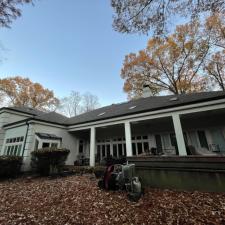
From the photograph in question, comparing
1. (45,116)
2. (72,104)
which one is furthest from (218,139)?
(72,104)

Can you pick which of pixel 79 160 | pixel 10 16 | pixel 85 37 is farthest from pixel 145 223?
pixel 85 37

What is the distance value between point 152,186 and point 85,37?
10150mm

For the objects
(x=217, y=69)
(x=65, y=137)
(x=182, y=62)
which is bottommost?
(x=65, y=137)

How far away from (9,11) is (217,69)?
21.8 metres

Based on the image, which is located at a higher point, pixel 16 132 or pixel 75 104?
pixel 75 104

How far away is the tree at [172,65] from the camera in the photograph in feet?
Result: 53.4

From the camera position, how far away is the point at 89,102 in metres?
32.5

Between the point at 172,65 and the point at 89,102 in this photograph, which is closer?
the point at 172,65

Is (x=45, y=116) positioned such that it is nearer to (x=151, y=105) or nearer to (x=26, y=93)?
(x=151, y=105)

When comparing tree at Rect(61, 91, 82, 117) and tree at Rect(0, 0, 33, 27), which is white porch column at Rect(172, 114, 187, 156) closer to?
tree at Rect(0, 0, 33, 27)

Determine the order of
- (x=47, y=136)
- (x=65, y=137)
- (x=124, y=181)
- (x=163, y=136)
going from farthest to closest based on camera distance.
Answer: (x=65, y=137) < (x=163, y=136) < (x=47, y=136) < (x=124, y=181)

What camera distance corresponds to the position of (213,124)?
882 centimetres

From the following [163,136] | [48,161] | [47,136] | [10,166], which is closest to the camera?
[10,166]

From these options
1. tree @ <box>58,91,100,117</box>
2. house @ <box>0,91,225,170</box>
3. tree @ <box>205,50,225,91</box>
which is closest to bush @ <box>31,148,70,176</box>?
house @ <box>0,91,225,170</box>
